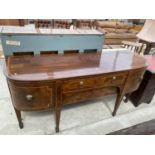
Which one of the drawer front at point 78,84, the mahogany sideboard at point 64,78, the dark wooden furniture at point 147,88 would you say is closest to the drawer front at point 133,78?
the mahogany sideboard at point 64,78

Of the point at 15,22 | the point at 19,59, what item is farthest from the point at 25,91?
the point at 15,22

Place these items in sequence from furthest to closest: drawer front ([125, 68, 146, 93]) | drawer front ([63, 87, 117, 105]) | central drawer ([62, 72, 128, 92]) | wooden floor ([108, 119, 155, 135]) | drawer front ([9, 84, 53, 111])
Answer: wooden floor ([108, 119, 155, 135]) < drawer front ([125, 68, 146, 93]) < drawer front ([63, 87, 117, 105]) < central drawer ([62, 72, 128, 92]) < drawer front ([9, 84, 53, 111])

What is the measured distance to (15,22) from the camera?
12.3 ft

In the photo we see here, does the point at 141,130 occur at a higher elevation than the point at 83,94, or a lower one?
lower

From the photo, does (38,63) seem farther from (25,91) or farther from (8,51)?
(8,51)

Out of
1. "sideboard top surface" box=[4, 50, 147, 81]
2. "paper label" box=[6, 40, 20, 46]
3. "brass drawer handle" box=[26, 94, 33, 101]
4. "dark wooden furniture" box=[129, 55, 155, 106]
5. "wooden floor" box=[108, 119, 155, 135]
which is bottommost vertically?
"wooden floor" box=[108, 119, 155, 135]

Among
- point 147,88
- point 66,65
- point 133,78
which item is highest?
point 66,65

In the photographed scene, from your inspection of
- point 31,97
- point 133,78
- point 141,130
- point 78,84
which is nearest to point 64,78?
point 78,84

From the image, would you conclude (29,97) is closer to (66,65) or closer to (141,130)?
(66,65)

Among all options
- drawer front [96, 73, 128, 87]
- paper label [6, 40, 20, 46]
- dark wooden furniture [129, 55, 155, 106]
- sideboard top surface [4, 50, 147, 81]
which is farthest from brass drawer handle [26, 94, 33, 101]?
dark wooden furniture [129, 55, 155, 106]

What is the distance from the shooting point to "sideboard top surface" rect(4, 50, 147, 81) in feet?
3.76

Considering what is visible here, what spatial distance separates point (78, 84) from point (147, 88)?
3.73ft

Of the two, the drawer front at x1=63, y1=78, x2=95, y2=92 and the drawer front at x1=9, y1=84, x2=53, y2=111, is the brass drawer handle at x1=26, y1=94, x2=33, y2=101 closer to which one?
the drawer front at x1=9, y1=84, x2=53, y2=111

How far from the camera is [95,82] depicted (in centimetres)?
131
